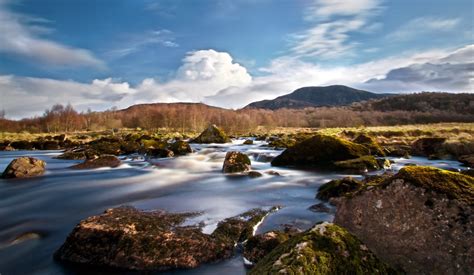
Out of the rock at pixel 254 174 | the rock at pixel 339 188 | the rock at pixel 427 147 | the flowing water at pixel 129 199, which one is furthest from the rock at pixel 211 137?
the rock at pixel 339 188

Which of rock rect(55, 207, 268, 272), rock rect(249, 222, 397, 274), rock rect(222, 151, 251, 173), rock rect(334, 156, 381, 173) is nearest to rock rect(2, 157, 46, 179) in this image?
rock rect(222, 151, 251, 173)

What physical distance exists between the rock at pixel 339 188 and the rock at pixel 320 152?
783cm

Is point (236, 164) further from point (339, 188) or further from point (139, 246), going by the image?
point (139, 246)

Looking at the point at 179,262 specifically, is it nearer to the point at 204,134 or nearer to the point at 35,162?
the point at 35,162

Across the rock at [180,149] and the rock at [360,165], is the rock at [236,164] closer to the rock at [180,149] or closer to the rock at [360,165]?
the rock at [360,165]

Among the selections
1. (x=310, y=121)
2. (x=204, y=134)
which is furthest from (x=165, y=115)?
(x=310, y=121)

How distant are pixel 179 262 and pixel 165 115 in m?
107

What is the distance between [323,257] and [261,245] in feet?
7.60

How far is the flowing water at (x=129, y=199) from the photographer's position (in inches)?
295

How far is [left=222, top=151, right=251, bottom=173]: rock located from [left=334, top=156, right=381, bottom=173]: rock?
17.1 ft

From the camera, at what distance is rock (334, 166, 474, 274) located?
14.7 feet

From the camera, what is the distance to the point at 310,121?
565 ft

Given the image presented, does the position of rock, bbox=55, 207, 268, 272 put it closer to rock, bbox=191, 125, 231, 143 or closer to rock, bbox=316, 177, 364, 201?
rock, bbox=316, 177, 364, 201

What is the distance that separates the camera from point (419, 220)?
15.7ft
